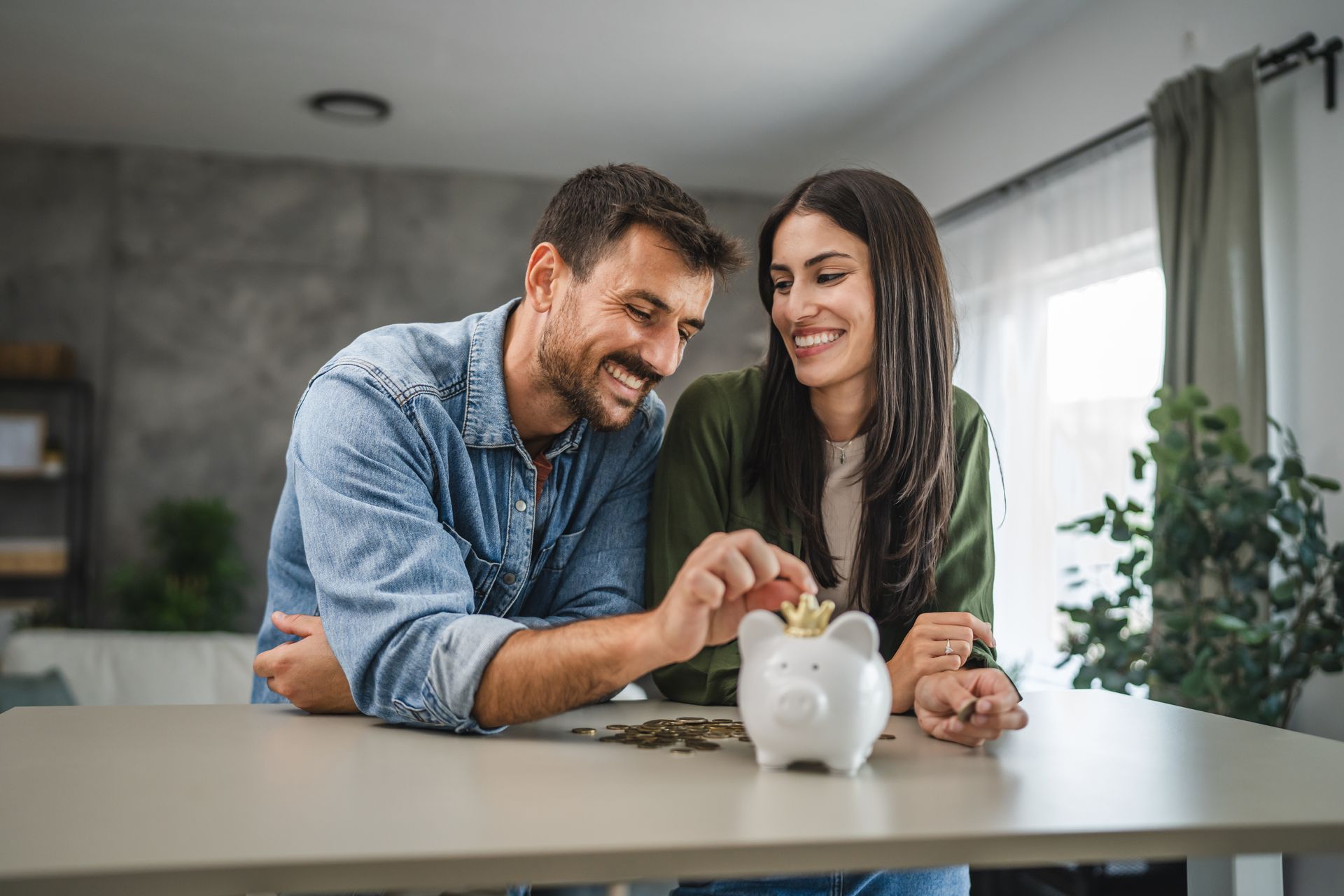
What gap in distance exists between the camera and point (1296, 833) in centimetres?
79

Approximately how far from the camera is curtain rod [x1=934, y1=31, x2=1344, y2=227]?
258 centimetres

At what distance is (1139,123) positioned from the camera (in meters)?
3.16

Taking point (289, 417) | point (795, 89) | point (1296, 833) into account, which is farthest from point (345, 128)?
point (1296, 833)

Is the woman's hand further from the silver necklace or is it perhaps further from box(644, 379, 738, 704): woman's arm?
the silver necklace

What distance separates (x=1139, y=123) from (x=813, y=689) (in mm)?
2875

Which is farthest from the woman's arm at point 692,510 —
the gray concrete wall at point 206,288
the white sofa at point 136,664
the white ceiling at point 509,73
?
the gray concrete wall at point 206,288

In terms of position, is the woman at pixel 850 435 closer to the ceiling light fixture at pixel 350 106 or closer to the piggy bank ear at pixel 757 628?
the piggy bank ear at pixel 757 628

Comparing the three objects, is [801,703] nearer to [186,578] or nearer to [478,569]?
[478,569]

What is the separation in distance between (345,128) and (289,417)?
5.11ft

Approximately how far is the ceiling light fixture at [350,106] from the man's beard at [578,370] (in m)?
3.52

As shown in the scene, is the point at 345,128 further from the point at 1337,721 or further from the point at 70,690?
the point at 1337,721

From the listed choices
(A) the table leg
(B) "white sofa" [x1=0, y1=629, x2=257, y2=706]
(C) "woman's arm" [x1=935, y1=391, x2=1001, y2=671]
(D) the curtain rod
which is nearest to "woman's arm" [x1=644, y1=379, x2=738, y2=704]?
(C) "woman's arm" [x1=935, y1=391, x2=1001, y2=671]

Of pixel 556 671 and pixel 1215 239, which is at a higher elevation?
pixel 1215 239

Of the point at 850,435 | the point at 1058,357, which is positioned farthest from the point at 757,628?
the point at 1058,357
